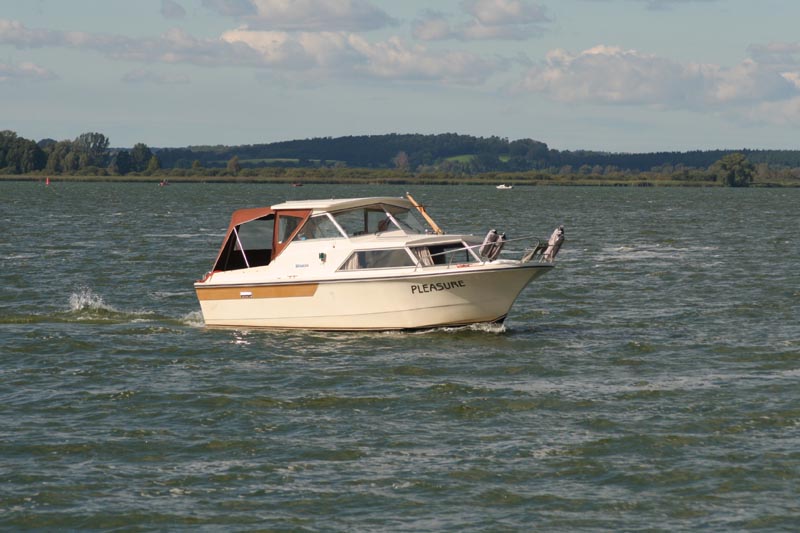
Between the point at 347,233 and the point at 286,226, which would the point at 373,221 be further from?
the point at 286,226

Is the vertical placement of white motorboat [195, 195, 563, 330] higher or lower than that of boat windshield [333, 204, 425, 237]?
lower

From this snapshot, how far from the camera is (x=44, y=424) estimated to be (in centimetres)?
2019

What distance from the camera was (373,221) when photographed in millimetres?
29641

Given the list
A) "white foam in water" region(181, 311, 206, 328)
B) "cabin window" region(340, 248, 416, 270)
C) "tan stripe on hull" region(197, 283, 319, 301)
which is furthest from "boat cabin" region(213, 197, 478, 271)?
"white foam in water" region(181, 311, 206, 328)

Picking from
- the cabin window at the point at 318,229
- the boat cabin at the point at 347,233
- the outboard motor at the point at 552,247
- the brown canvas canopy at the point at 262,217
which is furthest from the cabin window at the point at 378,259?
the outboard motor at the point at 552,247

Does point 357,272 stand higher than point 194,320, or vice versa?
point 357,272

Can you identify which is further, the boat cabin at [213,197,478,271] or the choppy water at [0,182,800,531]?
the boat cabin at [213,197,478,271]

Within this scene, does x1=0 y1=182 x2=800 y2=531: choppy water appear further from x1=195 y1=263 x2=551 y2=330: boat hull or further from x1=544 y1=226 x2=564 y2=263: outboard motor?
x1=544 y1=226 x2=564 y2=263: outboard motor

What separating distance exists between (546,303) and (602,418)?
15752 mm

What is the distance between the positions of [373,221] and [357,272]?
7.91 ft

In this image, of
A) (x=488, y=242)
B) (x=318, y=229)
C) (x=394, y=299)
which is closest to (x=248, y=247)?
(x=318, y=229)

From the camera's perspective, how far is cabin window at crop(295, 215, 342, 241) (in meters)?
29.0

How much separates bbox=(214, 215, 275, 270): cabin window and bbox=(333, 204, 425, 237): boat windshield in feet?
6.40

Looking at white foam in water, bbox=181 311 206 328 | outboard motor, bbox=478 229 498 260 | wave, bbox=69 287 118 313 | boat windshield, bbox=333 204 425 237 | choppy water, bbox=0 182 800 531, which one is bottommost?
choppy water, bbox=0 182 800 531
